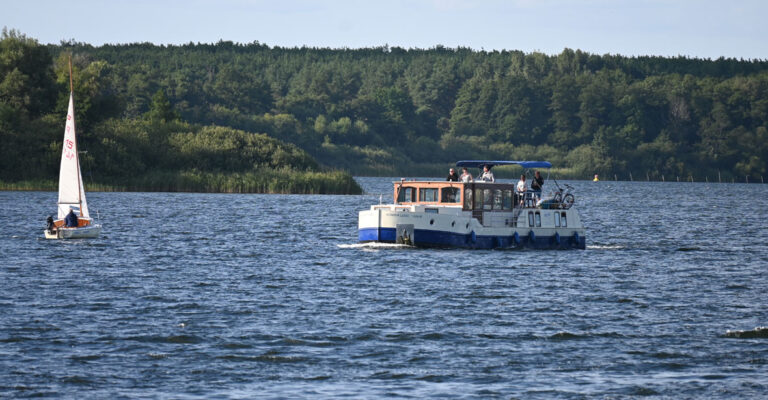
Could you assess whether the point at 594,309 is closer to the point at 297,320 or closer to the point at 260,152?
the point at 297,320

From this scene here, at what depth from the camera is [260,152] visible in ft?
422

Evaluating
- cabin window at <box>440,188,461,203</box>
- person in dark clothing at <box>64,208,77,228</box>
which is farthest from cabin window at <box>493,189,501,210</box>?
person in dark clothing at <box>64,208,77,228</box>

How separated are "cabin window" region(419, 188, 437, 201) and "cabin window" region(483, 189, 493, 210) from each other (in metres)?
2.56

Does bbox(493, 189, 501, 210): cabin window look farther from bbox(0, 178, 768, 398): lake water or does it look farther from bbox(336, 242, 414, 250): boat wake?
bbox(336, 242, 414, 250): boat wake

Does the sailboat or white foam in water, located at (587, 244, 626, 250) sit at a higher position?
the sailboat

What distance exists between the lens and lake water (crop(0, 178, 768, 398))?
24344 millimetres

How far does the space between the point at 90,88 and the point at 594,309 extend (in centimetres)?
10564

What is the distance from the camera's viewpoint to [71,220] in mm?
58625

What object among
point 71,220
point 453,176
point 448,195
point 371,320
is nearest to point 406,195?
point 448,195

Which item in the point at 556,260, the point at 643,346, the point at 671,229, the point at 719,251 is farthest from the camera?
the point at 671,229

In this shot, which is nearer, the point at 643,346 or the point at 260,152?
the point at 643,346

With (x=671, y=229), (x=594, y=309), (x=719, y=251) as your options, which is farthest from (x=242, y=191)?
(x=594, y=309)

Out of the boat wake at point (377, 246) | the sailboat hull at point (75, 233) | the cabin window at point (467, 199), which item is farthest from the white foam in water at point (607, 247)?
the sailboat hull at point (75, 233)

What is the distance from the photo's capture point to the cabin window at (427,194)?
55.4 meters
